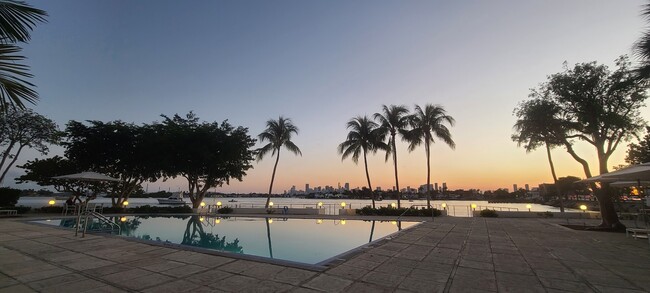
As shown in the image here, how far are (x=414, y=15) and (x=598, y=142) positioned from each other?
12.5 meters

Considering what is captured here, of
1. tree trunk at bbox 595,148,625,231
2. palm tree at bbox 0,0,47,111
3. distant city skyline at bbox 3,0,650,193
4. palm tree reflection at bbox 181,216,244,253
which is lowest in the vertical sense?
→ palm tree reflection at bbox 181,216,244,253

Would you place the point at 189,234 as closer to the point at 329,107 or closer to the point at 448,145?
the point at 329,107

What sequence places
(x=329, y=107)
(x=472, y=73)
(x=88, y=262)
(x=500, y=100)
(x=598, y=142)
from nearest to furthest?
(x=88, y=262) < (x=598, y=142) < (x=472, y=73) < (x=500, y=100) < (x=329, y=107)

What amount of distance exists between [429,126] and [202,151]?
22.6 metres

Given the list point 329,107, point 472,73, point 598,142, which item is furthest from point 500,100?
point 329,107

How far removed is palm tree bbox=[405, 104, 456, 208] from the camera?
2733 centimetres

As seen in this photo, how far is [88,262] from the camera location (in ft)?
21.6

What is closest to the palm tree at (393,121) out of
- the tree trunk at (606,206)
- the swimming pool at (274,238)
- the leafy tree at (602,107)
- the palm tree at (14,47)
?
the swimming pool at (274,238)

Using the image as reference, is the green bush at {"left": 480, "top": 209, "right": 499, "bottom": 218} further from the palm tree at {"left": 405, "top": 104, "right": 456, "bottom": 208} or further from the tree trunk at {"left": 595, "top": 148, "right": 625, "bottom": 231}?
the tree trunk at {"left": 595, "top": 148, "right": 625, "bottom": 231}

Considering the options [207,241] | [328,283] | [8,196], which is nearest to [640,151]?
[328,283]

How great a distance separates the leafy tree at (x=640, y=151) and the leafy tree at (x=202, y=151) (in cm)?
3900

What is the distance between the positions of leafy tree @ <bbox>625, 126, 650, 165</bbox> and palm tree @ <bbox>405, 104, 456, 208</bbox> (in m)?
17.5

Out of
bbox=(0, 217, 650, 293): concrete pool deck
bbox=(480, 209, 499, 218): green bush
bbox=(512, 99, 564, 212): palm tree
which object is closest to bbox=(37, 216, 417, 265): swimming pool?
bbox=(0, 217, 650, 293): concrete pool deck

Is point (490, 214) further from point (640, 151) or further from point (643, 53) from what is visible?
point (640, 151)
